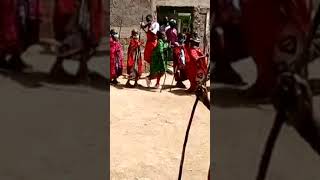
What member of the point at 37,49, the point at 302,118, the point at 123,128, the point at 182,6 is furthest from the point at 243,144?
the point at 182,6

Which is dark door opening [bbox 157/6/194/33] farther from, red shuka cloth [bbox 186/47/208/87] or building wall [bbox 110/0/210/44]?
red shuka cloth [bbox 186/47/208/87]

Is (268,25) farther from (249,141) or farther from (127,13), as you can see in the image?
(127,13)

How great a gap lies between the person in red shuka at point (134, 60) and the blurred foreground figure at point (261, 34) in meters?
7.80

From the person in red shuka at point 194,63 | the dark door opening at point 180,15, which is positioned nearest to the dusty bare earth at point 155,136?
the person in red shuka at point 194,63

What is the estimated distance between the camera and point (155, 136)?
19.2ft

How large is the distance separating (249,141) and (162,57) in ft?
23.3

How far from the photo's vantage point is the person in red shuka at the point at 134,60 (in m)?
9.66

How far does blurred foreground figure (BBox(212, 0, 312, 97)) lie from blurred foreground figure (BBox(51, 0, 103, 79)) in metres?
0.40

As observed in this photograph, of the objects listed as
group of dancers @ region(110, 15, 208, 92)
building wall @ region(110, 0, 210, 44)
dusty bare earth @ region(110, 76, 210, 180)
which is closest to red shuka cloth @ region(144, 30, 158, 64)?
group of dancers @ region(110, 15, 208, 92)

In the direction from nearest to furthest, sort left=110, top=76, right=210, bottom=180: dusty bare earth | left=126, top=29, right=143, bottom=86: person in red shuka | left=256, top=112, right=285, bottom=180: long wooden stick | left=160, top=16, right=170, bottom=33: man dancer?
left=256, top=112, right=285, bottom=180: long wooden stick < left=110, top=76, right=210, bottom=180: dusty bare earth < left=126, top=29, right=143, bottom=86: person in red shuka < left=160, top=16, right=170, bottom=33: man dancer

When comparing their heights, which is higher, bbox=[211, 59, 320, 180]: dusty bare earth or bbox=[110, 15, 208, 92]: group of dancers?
bbox=[211, 59, 320, 180]: dusty bare earth

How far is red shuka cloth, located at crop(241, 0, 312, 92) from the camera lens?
5.42ft

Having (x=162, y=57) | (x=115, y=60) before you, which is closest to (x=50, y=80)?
(x=162, y=57)

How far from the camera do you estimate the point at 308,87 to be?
1718mm
